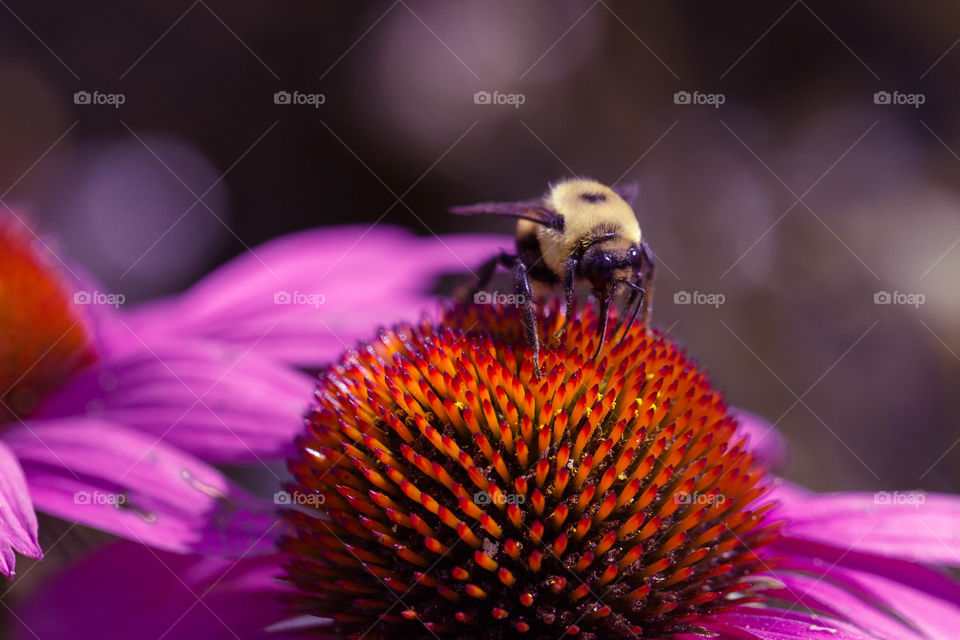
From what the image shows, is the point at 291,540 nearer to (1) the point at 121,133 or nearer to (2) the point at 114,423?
Result: (2) the point at 114,423

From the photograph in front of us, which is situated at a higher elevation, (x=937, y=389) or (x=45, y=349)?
(x=937, y=389)

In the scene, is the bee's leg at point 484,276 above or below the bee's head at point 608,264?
above

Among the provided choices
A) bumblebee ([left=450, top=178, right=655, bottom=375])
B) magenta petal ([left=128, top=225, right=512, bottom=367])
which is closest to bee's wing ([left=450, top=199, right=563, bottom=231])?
bumblebee ([left=450, top=178, right=655, bottom=375])

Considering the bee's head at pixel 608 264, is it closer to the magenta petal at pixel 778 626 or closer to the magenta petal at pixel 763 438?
the magenta petal at pixel 778 626

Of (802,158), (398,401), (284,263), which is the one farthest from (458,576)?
(802,158)

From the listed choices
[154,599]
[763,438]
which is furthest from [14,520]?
[763,438]

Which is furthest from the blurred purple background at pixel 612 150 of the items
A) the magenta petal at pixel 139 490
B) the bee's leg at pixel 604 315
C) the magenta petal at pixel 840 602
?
the bee's leg at pixel 604 315

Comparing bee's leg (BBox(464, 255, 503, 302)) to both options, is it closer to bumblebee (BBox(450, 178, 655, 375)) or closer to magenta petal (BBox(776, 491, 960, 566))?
bumblebee (BBox(450, 178, 655, 375))

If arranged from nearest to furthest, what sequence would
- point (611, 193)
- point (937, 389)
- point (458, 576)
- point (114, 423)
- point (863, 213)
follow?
point (458, 576) → point (611, 193) → point (114, 423) → point (937, 389) → point (863, 213)
